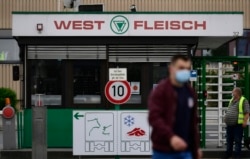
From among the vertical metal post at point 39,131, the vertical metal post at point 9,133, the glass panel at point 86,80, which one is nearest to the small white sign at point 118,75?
the vertical metal post at point 39,131

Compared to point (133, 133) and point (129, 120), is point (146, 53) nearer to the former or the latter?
point (129, 120)

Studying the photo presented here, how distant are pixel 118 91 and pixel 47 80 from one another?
2938 mm

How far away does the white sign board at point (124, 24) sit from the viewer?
14.8 m

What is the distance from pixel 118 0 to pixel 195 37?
1912 centimetres

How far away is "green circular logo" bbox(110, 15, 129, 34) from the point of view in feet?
48.7

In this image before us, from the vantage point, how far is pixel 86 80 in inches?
599

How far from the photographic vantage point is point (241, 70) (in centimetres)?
1552

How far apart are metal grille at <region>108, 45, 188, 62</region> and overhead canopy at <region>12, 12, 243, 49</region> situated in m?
0.34

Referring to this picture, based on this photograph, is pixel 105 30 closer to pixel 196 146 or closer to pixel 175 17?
pixel 175 17

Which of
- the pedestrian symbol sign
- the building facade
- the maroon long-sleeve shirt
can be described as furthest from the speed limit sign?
the maroon long-sleeve shirt

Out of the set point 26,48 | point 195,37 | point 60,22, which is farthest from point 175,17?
point 26,48

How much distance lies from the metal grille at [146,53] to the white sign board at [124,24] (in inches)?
19.1

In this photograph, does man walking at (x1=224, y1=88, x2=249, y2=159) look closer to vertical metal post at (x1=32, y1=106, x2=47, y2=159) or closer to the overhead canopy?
the overhead canopy

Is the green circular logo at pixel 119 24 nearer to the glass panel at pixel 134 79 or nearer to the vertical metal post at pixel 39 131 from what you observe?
the glass panel at pixel 134 79
